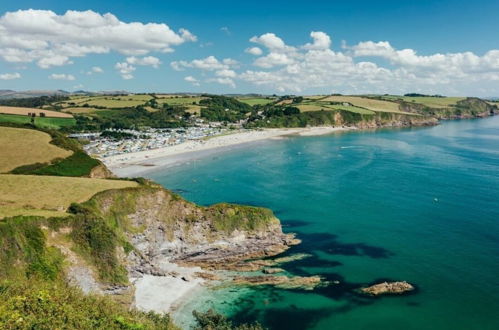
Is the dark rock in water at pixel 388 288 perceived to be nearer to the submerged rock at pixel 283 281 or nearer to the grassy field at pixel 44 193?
the submerged rock at pixel 283 281

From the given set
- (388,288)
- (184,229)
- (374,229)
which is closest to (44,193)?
(184,229)

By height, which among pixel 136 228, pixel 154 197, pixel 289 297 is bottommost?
pixel 289 297

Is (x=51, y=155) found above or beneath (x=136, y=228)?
above

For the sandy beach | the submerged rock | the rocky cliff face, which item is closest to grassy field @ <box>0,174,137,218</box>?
the rocky cliff face

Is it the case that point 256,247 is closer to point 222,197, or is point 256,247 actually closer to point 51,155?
point 222,197

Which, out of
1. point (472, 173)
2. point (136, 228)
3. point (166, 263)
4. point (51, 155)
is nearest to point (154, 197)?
point (136, 228)
